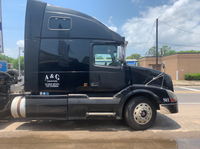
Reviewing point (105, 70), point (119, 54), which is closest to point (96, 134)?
point (105, 70)

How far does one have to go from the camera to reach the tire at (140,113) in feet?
12.6

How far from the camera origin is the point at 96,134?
12.1ft

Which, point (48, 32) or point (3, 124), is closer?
point (48, 32)

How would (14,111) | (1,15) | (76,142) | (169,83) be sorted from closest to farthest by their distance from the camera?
1. (76,142)
2. (14,111)
3. (169,83)
4. (1,15)

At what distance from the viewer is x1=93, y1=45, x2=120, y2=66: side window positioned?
12.8ft

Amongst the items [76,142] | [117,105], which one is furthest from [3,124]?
[117,105]

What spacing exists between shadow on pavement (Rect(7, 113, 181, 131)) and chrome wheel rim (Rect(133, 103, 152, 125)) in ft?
1.35

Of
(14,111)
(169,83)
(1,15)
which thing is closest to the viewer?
(14,111)

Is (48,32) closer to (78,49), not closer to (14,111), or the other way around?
(78,49)

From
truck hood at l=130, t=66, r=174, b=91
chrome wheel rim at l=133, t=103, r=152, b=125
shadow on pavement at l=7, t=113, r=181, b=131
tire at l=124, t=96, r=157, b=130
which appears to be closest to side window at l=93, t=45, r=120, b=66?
truck hood at l=130, t=66, r=174, b=91

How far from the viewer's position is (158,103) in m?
3.97

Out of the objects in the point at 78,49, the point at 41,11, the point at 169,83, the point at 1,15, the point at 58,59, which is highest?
the point at 1,15

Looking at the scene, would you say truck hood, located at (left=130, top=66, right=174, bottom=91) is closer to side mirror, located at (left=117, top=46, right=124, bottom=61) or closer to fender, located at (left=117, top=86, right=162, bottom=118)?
fender, located at (left=117, top=86, right=162, bottom=118)

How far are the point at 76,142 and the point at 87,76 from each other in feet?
5.49
